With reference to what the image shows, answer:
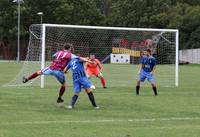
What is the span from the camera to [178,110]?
1616 centimetres

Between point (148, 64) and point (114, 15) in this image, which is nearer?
point (148, 64)

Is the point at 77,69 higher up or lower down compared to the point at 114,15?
lower down

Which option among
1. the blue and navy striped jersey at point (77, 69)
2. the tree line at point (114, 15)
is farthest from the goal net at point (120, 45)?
the tree line at point (114, 15)

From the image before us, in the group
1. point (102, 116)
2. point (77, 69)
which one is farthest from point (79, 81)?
point (102, 116)

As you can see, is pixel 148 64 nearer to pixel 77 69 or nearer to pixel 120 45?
pixel 77 69

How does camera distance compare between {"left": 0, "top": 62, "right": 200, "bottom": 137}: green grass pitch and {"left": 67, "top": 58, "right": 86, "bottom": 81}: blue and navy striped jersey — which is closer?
{"left": 0, "top": 62, "right": 200, "bottom": 137}: green grass pitch

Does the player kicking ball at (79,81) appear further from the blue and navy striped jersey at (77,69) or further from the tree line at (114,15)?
the tree line at (114,15)

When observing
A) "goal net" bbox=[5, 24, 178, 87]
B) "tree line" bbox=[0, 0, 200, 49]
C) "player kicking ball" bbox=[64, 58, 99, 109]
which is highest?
"tree line" bbox=[0, 0, 200, 49]

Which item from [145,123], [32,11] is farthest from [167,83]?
[32,11]

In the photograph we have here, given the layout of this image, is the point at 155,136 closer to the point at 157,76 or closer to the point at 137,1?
the point at 157,76

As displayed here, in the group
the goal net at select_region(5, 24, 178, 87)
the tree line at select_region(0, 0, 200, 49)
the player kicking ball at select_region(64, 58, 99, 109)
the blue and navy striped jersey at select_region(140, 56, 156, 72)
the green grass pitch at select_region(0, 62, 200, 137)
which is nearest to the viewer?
the green grass pitch at select_region(0, 62, 200, 137)

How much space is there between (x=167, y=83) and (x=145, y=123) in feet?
55.3

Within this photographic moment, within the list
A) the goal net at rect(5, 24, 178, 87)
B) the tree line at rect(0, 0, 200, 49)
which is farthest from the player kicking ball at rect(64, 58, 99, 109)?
the tree line at rect(0, 0, 200, 49)

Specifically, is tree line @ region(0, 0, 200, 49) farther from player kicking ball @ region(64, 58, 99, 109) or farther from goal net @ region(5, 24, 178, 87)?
player kicking ball @ region(64, 58, 99, 109)
